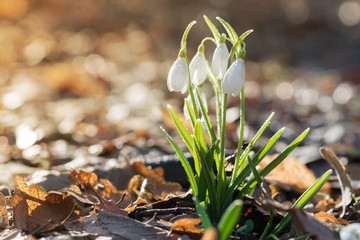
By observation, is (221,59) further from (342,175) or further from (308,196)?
(342,175)

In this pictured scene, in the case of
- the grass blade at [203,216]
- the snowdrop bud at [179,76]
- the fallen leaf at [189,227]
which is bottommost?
the fallen leaf at [189,227]

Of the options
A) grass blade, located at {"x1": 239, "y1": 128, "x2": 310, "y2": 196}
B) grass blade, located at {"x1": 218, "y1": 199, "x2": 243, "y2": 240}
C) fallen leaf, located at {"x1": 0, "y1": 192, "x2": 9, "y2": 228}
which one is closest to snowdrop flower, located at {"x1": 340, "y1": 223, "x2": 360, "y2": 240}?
grass blade, located at {"x1": 218, "y1": 199, "x2": 243, "y2": 240}

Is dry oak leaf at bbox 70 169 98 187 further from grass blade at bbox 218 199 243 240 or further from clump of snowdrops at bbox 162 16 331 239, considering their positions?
grass blade at bbox 218 199 243 240

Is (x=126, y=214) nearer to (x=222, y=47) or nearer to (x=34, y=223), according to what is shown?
(x=34, y=223)

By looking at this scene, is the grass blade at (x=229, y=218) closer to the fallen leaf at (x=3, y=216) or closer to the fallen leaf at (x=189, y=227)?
the fallen leaf at (x=189, y=227)

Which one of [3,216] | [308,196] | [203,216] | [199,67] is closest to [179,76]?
[199,67]

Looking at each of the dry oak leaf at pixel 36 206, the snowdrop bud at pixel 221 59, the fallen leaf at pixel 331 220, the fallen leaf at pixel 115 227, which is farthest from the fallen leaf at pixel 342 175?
the dry oak leaf at pixel 36 206
